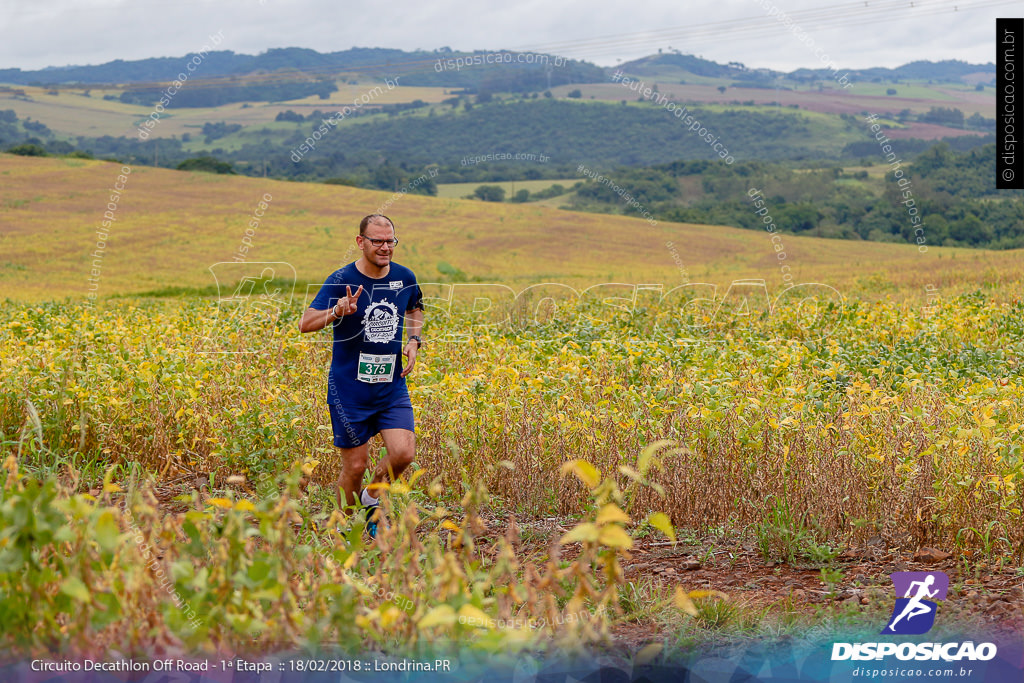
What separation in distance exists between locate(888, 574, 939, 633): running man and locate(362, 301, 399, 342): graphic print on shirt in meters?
2.79

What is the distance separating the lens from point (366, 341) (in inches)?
189

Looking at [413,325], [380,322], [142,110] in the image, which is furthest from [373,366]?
[142,110]

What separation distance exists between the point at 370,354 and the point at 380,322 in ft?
0.60

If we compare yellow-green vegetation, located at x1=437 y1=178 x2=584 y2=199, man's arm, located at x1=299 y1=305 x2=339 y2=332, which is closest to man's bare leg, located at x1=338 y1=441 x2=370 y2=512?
man's arm, located at x1=299 y1=305 x2=339 y2=332

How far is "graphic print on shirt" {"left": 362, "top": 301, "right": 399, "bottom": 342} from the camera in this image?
4797mm

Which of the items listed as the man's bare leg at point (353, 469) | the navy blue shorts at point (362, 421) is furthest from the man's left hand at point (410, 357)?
the man's bare leg at point (353, 469)

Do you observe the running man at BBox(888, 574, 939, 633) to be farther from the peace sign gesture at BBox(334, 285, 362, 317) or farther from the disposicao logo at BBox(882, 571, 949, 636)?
the peace sign gesture at BBox(334, 285, 362, 317)

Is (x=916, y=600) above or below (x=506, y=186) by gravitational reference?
below

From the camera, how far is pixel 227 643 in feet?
8.20

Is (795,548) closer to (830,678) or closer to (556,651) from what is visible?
(830,678)

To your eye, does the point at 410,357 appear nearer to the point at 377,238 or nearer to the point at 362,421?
the point at 362,421

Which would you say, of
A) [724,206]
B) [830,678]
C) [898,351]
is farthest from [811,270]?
[830,678]

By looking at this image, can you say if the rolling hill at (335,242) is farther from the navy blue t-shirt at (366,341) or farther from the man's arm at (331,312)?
the man's arm at (331,312)

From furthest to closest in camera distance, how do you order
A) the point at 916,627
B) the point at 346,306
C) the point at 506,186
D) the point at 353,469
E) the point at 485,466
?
the point at 506,186, the point at 485,466, the point at 353,469, the point at 346,306, the point at 916,627
